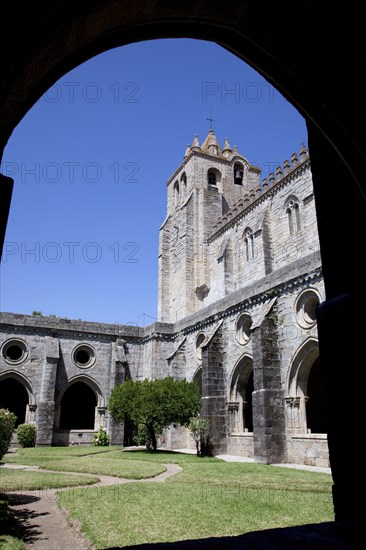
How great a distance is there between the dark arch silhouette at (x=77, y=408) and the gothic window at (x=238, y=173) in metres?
19.9

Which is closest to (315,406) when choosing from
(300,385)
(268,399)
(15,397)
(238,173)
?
(300,385)

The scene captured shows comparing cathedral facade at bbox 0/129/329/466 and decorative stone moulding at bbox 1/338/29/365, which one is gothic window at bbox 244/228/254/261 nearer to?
cathedral facade at bbox 0/129/329/466

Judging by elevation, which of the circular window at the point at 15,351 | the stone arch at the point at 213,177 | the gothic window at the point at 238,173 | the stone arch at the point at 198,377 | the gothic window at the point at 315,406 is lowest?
the gothic window at the point at 315,406

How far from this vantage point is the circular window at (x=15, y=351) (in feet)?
72.4

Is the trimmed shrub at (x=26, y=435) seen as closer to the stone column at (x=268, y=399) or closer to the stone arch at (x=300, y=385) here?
the stone column at (x=268, y=399)

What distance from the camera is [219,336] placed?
1864cm

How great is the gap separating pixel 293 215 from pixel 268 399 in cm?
1242

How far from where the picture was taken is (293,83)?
2758 millimetres

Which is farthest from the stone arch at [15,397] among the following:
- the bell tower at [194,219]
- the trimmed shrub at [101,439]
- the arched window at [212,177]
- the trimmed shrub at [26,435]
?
the arched window at [212,177]

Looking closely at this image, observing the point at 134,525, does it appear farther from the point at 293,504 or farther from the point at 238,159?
the point at 238,159

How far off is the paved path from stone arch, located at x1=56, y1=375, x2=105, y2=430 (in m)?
14.8

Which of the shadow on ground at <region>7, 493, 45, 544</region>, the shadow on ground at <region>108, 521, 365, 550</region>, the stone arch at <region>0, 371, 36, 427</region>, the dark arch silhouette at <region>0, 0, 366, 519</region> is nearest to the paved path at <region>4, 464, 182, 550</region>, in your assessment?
the shadow on ground at <region>7, 493, 45, 544</region>

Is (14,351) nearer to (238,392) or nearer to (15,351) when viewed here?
(15,351)

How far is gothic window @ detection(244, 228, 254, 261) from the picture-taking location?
27.0 metres
